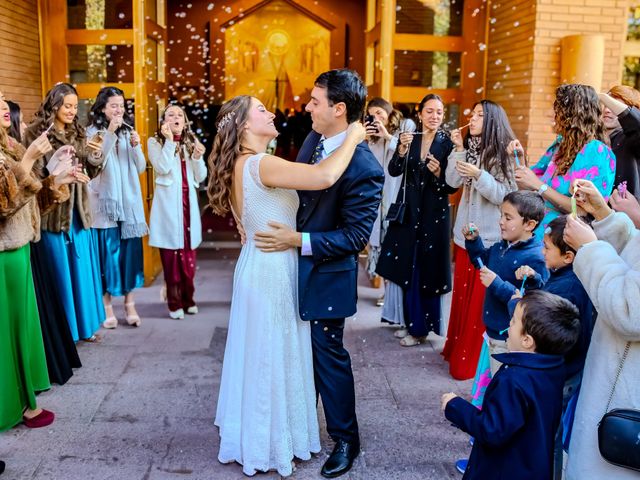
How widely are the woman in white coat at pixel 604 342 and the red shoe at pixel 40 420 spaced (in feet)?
9.90

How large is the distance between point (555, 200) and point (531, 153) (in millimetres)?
2986

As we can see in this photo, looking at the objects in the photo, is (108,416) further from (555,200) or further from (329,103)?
(555,200)

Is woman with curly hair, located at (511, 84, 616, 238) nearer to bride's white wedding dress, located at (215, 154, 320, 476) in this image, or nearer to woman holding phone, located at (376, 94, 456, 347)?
woman holding phone, located at (376, 94, 456, 347)

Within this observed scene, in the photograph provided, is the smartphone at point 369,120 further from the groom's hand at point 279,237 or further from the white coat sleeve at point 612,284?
the white coat sleeve at point 612,284

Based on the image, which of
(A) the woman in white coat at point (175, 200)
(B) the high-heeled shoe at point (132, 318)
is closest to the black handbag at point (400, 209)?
(A) the woman in white coat at point (175, 200)

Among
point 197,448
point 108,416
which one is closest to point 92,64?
point 108,416

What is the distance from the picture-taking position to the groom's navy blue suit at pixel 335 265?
10.1 ft

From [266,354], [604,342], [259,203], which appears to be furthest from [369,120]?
[604,342]

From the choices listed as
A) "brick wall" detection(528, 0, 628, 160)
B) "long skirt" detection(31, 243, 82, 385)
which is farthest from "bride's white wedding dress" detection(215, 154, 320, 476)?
"brick wall" detection(528, 0, 628, 160)

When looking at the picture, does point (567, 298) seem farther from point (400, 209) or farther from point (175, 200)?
point (175, 200)

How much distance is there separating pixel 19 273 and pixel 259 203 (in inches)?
64.0

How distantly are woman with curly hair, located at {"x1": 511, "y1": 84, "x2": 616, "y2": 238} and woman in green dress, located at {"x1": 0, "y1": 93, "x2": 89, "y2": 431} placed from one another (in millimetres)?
2782

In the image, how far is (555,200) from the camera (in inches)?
145

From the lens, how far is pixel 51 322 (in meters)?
4.40
